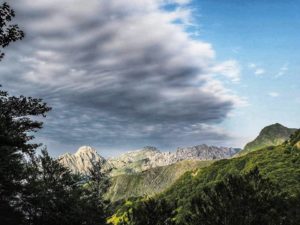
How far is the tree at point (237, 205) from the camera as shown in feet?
108

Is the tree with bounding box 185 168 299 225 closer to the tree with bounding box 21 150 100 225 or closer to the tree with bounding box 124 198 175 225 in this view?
the tree with bounding box 124 198 175 225

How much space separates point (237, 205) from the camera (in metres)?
34.8

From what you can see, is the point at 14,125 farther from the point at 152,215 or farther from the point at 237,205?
the point at 237,205

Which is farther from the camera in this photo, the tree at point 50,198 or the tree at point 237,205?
the tree at point 50,198

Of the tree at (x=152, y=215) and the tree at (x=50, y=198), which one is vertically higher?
the tree at (x=50, y=198)

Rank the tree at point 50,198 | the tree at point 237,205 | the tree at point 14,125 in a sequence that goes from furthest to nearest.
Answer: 1. the tree at point 50,198
2. the tree at point 237,205
3. the tree at point 14,125

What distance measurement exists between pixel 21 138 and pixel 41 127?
1.58 metres

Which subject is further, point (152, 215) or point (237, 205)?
point (237, 205)

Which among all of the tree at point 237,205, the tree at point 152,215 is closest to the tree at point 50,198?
the tree at point 152,215

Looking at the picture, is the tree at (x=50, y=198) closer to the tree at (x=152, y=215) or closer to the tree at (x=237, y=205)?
the tree at (x=152, y=215)

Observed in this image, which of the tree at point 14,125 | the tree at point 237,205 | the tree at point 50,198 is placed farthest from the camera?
the tree at point 50,198

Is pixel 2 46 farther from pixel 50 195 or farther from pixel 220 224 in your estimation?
pixel 220 224

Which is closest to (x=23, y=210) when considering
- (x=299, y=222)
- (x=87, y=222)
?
(x=87, y=222)

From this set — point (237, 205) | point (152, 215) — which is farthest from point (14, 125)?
point (237, 205)
